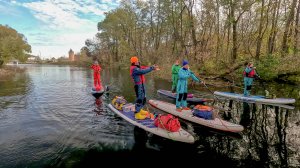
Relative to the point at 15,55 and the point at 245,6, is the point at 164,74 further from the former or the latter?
the point at 15,55

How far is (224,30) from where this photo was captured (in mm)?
27016

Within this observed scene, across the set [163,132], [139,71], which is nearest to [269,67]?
[139,71]

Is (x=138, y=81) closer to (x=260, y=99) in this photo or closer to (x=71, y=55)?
(x=260, y=99)

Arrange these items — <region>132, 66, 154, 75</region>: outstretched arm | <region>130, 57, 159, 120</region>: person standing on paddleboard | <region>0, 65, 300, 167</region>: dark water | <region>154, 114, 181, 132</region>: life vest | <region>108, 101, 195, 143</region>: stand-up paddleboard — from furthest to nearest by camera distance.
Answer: <region>130, 57, 159, 120</region>: person standing on paddleboard → <region>132, 66, 154, 75</region>: outstretched arm → <region>154, 114, 181, 132</region>: life vest → <region>108, 101, 195, 143</region>: stand-up paddleboard → <region>0, 65, 300, 167</region>: dark water

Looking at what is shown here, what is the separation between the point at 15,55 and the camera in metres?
43.9

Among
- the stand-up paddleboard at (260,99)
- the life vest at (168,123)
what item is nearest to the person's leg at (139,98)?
the life vest at (168,123)

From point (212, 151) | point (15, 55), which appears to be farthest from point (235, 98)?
point (15, 55)

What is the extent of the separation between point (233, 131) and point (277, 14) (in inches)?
782

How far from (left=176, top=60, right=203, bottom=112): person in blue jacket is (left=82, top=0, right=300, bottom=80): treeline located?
559 inches

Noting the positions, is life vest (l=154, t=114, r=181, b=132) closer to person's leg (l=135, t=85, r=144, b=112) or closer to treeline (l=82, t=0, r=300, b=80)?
person's leg (l=135, t=85, r=144, b=112)

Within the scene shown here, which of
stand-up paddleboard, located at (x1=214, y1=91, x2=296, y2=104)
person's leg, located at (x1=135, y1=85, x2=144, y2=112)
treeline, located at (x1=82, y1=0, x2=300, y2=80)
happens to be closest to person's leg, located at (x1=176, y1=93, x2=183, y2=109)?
person's leg, located at (x1=135, y1=85, x2=144, y2=112)

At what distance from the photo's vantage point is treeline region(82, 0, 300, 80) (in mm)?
20484

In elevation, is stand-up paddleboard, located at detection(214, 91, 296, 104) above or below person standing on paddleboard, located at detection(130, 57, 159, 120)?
below

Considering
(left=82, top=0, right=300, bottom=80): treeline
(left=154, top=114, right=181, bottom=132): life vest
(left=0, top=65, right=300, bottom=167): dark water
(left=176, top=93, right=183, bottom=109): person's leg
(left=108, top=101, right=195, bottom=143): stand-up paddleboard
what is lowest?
(left=0, top=65, right=300, bottom=167): dark water
